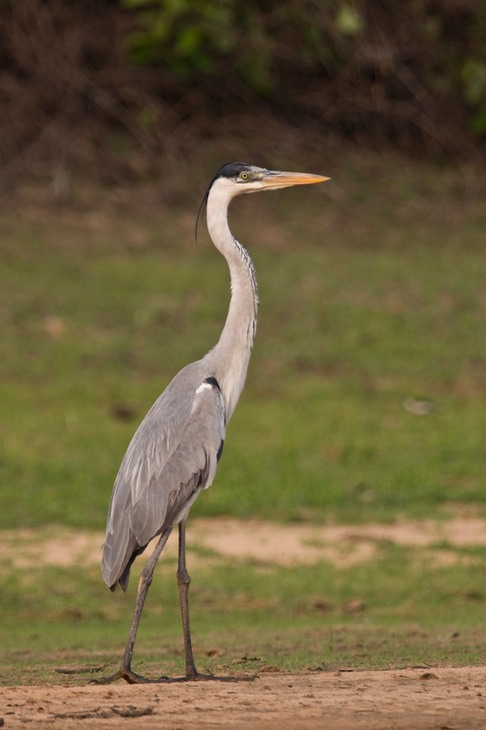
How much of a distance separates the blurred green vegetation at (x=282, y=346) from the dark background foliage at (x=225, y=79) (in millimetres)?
616

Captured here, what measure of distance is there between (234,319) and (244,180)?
0.68 metres

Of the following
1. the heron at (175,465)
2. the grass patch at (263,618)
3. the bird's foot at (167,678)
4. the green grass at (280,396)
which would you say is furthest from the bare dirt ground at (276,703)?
the green grass at (280,396)

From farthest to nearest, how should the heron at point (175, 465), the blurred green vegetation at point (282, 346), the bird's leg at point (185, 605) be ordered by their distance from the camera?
the blurred green vegetation at point (282, 346) → the heron at point (175, 465) → the bird's leg at point (185, 605)

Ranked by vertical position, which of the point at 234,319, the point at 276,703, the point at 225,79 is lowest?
the point at 276,703

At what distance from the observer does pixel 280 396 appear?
12.8m

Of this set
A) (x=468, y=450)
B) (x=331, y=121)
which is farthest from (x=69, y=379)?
(x=331, y=121)

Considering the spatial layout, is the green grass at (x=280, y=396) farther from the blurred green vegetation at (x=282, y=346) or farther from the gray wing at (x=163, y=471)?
the gray wing at (x=163, y=471)

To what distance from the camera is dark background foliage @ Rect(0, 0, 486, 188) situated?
649 inches

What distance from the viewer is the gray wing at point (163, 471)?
619cm

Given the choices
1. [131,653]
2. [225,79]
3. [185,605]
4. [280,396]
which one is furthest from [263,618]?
[225,79]

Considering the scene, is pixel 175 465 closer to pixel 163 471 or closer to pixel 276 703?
pixel 163 471

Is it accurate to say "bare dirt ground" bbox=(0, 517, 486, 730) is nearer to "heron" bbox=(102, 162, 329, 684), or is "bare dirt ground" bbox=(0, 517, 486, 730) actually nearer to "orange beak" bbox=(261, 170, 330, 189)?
"heron" bbox=(102, 162, 329, 684)

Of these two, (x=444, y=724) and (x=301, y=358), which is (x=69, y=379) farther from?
(x=444, y=724)

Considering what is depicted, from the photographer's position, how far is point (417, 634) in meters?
7.49
